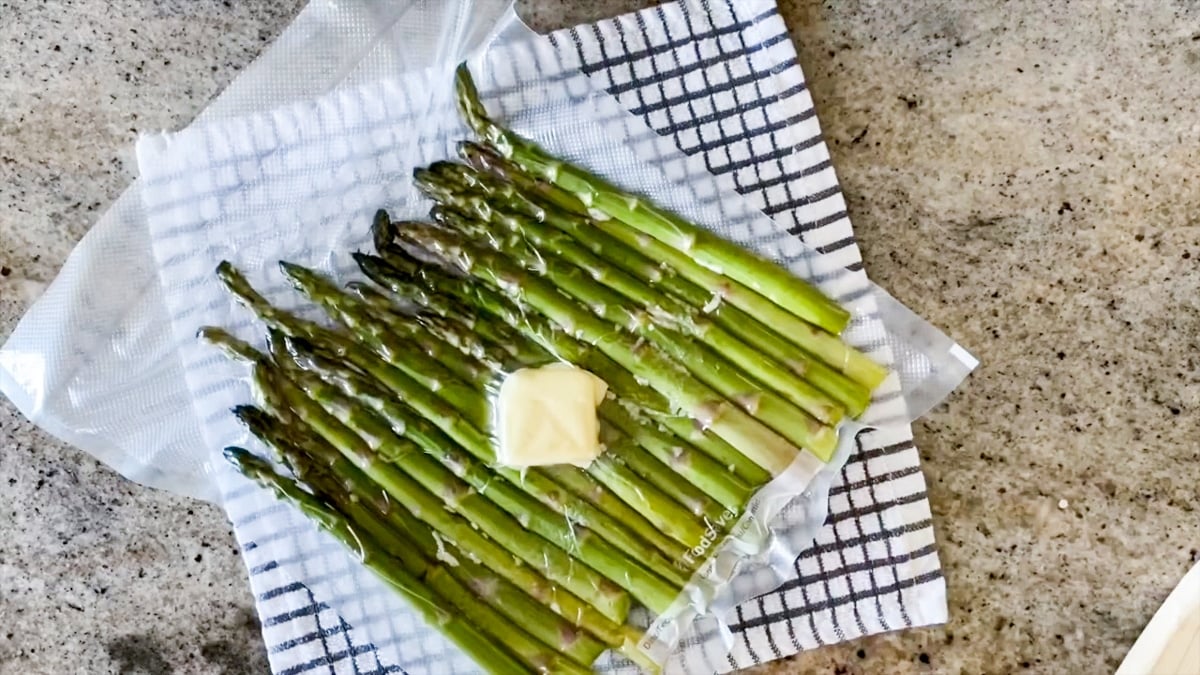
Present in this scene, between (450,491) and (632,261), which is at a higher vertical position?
(632,261)

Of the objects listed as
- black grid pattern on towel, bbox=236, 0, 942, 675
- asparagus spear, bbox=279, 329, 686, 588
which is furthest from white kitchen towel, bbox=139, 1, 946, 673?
asparagus spear, bbox=279, 329, 686, 588

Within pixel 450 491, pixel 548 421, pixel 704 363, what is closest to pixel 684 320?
pixel 704 363

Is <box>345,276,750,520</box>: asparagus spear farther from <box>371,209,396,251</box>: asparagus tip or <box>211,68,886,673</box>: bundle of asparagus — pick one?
<box>371,209,396,251</box>: asparagus tip

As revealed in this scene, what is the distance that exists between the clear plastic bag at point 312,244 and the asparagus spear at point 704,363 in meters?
0.04

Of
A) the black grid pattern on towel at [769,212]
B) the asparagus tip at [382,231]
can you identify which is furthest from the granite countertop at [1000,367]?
the asparagus tip at [382,231]

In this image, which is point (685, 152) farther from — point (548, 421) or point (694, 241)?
point (548, 421)

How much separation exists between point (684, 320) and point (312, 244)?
345mm

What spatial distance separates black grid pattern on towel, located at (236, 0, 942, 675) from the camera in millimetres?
954

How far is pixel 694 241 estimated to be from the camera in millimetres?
917

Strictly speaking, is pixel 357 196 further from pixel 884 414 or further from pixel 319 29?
pixel 884 414

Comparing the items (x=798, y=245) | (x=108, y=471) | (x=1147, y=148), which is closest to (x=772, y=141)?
(x=798, y=245)

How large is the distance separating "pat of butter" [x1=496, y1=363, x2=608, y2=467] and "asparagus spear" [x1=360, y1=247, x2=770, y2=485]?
0.03 metres

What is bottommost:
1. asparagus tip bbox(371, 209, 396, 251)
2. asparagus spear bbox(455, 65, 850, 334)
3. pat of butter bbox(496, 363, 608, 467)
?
pat of butter bbox(496, 363, 608, 467)

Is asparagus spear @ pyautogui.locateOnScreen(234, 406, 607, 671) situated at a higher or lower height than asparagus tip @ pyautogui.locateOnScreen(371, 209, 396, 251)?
Answer: lower
